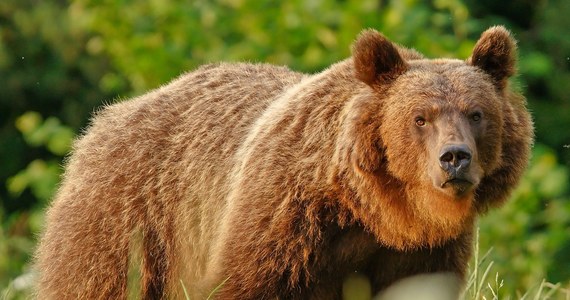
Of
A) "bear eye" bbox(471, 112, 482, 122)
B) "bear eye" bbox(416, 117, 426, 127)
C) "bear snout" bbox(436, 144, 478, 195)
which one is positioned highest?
"bear eye" bbox(416, 117, 426, 127)

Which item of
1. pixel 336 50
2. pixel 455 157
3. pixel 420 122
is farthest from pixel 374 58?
pixel 336 50

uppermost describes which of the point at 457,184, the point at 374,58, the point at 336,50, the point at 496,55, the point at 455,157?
the point at 336,50

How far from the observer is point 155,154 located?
278 inches

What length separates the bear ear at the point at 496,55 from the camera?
630 centimetres

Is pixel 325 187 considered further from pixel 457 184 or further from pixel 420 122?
pixel 457 184

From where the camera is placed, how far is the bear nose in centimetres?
572

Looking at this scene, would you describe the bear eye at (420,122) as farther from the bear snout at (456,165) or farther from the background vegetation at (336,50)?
the background vegetation at (336,50)

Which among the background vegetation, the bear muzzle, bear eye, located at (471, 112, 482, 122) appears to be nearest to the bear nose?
the bear muzzle

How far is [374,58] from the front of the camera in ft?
20.3

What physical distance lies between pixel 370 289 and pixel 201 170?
47.6 inches

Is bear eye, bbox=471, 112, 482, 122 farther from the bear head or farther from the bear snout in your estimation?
the bear snout

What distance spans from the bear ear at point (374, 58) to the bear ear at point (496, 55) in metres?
0.42

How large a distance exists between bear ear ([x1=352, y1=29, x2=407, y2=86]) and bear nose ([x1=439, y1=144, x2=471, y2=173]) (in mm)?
654

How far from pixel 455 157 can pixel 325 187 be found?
72 centimetres
